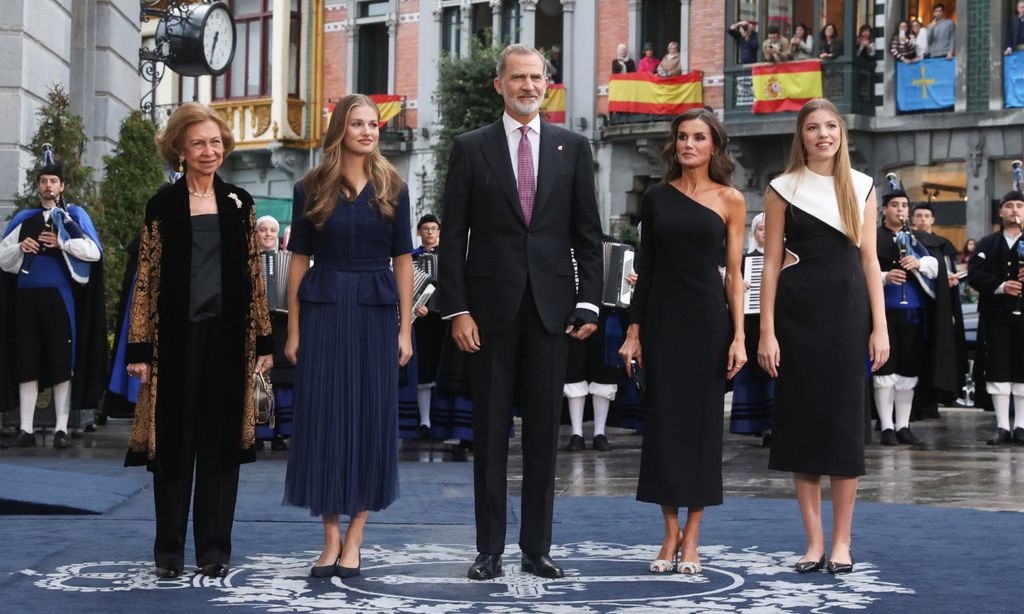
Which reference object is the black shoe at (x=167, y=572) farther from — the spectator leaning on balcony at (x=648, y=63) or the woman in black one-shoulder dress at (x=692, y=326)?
the spectator leaning on balcony at (x=648, y=63)

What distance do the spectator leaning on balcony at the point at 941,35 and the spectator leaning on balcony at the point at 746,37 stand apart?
363cm

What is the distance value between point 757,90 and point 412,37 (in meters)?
10.2

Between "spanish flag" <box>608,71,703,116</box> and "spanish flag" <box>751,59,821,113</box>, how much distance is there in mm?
2140

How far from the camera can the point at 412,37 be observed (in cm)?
3991

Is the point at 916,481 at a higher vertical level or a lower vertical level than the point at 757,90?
lower

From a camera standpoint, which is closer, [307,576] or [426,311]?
[307,576]

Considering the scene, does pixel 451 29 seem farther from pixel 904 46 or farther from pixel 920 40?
pixel 920 40

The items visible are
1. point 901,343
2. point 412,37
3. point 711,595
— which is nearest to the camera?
point 711,595

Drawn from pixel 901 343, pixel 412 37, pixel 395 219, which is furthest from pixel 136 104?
pixel 412 37

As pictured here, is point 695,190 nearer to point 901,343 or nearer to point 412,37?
point 901,343

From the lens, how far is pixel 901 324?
1558 centimetres

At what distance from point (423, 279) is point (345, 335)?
6.61m

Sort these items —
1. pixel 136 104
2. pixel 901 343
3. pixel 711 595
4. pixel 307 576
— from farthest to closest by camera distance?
1. pixel 136 104
2. pixel 901 343
3. pixel 307 576
4. pixel 711 595

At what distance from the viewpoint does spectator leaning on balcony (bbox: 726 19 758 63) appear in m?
32.8
